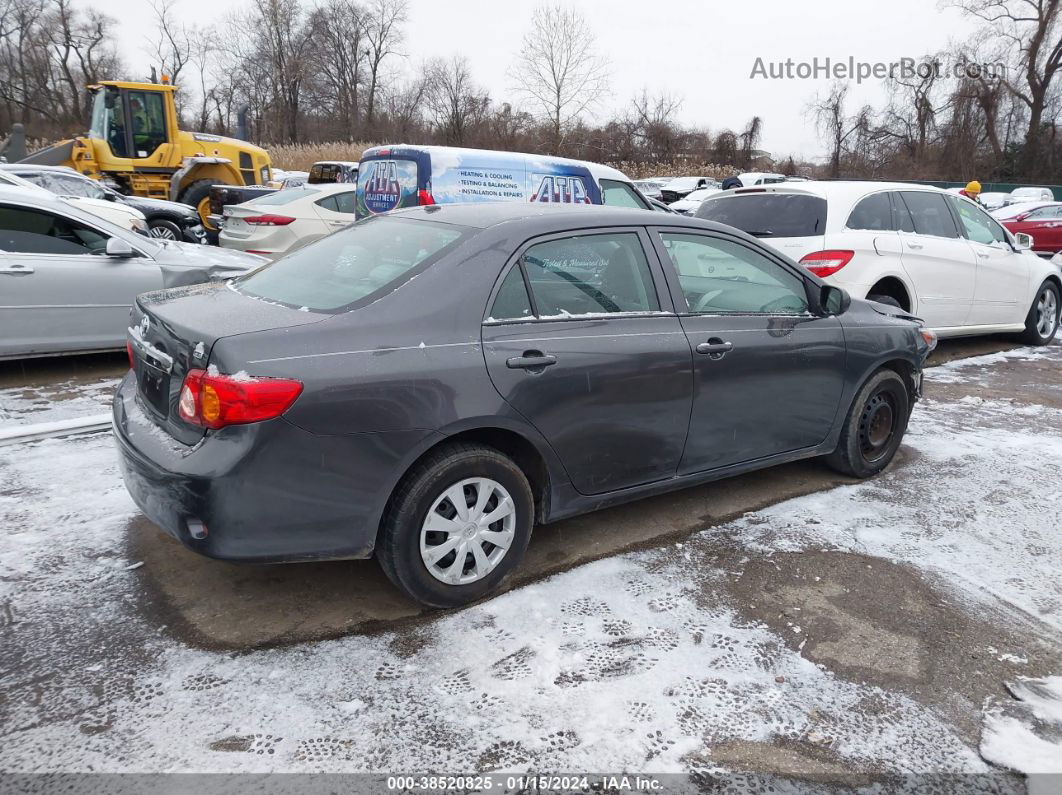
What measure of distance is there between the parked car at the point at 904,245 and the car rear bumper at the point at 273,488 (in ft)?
17.1

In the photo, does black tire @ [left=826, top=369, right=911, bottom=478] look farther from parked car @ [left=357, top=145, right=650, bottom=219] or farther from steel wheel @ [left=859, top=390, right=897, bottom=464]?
parked car @ [left=357, top=145, right=650, bottom=219]

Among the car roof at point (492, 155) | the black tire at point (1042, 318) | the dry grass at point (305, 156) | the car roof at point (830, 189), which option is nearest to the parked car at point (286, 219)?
the car roof at point (492, 155)

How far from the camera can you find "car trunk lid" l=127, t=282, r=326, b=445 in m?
2.94

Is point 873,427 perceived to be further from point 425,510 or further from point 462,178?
point 462,178

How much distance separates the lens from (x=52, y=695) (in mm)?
2674

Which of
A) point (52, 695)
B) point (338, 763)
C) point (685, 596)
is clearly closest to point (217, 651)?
point (52, 695)

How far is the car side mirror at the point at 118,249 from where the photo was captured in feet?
21.7

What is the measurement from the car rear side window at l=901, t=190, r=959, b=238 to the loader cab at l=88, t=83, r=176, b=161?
15.8m

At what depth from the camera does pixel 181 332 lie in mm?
3041

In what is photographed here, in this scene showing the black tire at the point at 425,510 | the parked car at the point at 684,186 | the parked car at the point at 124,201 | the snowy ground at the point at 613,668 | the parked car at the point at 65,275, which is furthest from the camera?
the parked car at the point at 684,186

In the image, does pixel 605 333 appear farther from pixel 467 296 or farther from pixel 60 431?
pixel 60 431

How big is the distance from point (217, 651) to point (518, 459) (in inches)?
53.0

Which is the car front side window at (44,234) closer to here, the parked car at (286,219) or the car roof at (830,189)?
the parked car at (286,219)

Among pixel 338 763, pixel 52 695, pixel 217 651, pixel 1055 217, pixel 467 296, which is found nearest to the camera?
pixel 338 763
